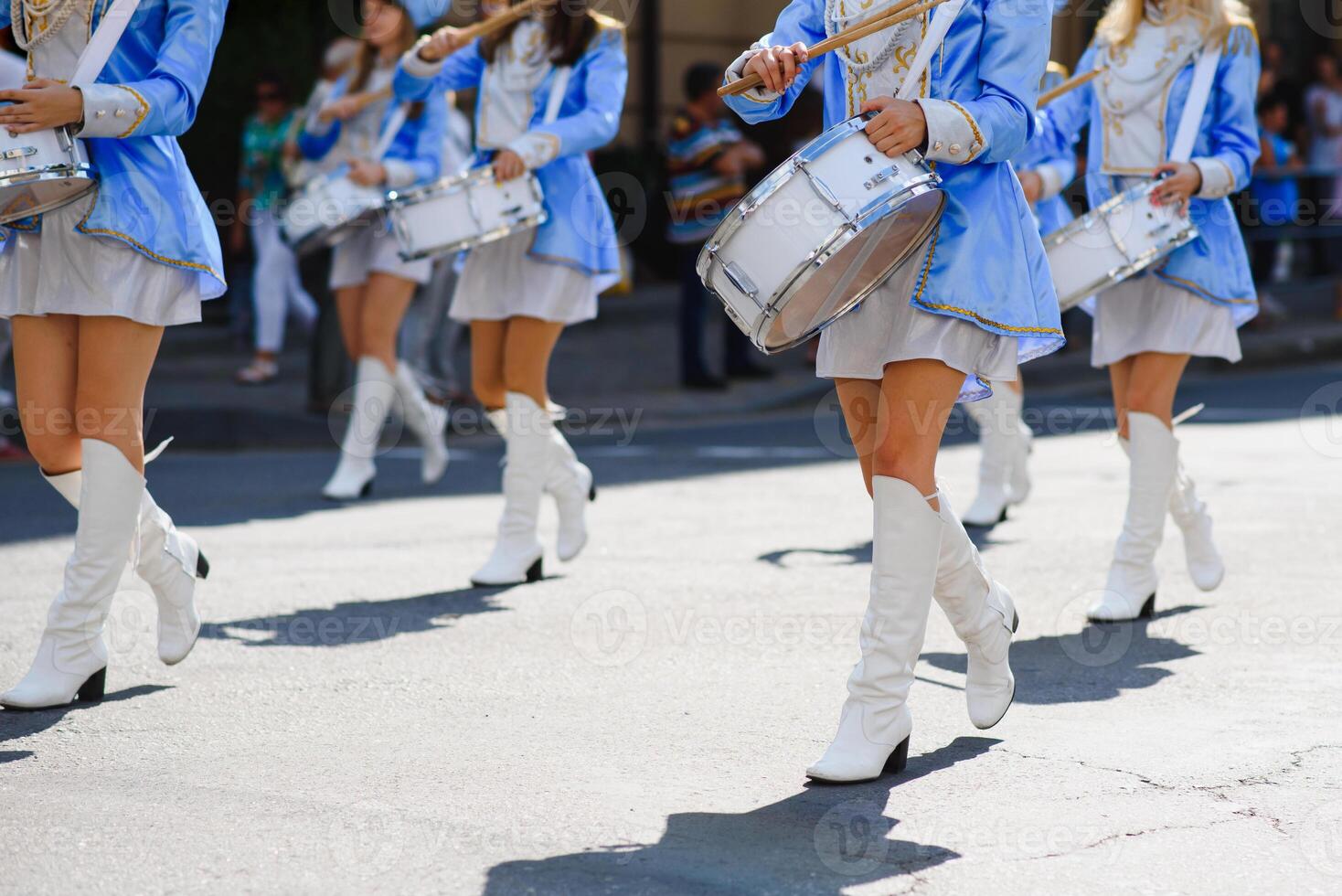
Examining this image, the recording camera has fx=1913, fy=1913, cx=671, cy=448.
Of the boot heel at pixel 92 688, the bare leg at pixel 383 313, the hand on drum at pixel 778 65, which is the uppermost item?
the hand on drum at pixel 778 65

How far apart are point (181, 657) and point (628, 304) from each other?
11.3 metres

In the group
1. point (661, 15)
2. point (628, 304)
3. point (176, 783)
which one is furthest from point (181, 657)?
point (661, 15)

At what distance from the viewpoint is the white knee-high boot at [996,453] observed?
763 centimetres

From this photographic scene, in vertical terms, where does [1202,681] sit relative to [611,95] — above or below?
below

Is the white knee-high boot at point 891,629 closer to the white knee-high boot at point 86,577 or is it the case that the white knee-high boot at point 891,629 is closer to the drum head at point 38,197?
the white knee-high boot at point 86,577

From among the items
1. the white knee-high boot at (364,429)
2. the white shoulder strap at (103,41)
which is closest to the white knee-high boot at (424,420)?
the white knee-high boot at (364,429)

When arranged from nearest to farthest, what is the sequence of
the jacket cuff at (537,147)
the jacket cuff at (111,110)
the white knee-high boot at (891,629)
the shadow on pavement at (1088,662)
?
the white knee-high boot at (891,629) → the jacket cuff at (111,110) → the shadow on pavement at (1088,662) → the jacket cuff at (537,147)

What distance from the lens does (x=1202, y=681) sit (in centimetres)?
488

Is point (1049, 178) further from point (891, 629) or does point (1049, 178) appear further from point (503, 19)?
point (891, 629)

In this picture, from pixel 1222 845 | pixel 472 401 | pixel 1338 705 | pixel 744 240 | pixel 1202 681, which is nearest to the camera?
pixel 1222 845

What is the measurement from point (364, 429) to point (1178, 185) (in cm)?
411

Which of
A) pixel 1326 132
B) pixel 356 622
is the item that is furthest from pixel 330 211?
pixel 1326 132

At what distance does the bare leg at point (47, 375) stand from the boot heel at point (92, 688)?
22.4 inches

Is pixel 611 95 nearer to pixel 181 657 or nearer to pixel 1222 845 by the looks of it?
pixel 181 657
